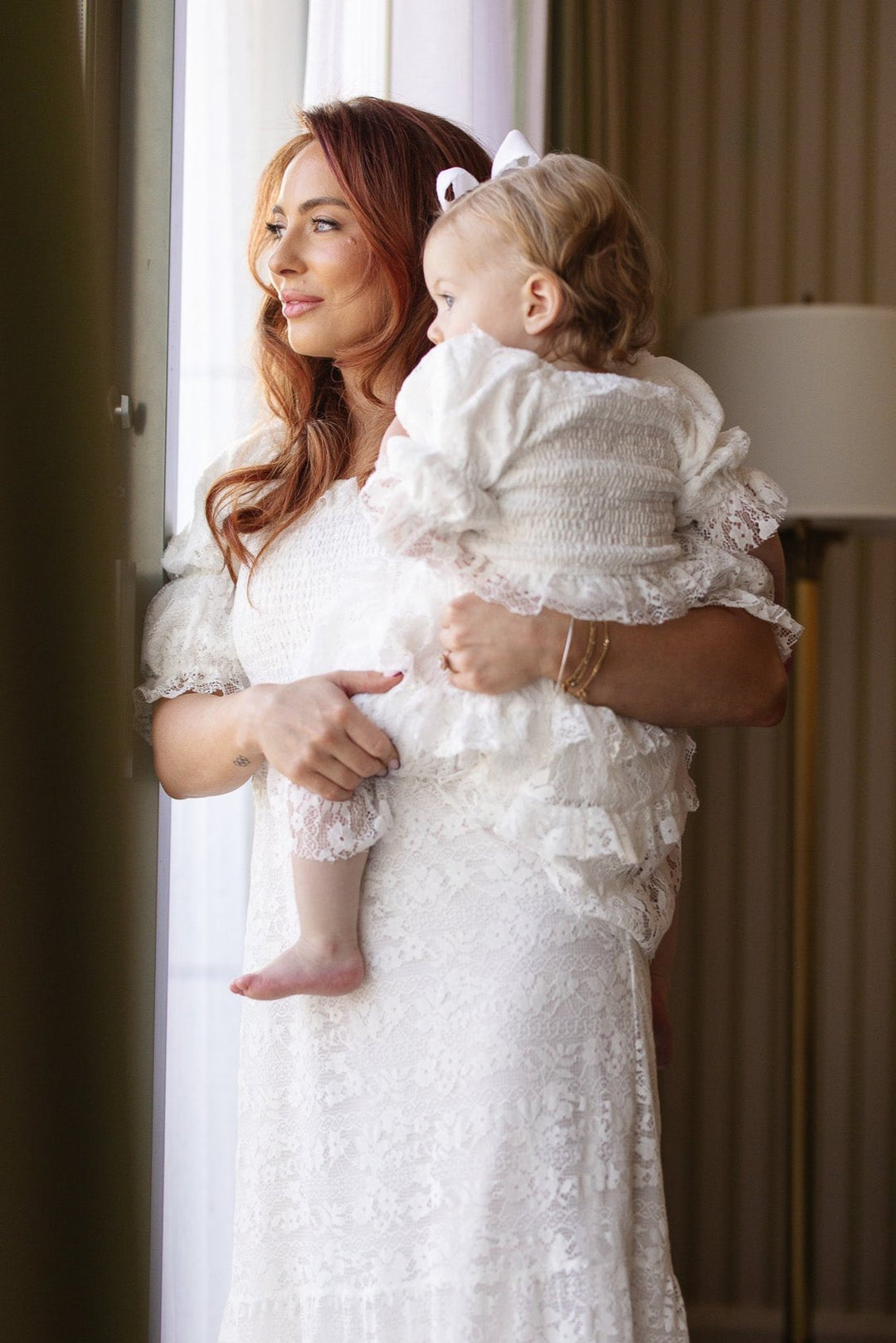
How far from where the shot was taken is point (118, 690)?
431 millimetres

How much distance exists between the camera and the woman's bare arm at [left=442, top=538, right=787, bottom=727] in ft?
3.51

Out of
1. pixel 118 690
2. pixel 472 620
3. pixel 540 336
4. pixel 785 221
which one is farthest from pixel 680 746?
pixel 785 221

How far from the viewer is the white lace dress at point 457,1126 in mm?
1079

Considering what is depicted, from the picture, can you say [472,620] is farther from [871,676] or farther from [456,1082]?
[871,676]

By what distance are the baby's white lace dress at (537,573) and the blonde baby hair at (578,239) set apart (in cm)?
6

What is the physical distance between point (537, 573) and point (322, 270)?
0.45 meters

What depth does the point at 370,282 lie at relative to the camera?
4.42ft

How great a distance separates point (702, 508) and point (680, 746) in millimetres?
220

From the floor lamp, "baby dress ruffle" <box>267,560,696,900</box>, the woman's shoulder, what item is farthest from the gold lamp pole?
"baby dress ruffle" <box>267,560,696,900</box>

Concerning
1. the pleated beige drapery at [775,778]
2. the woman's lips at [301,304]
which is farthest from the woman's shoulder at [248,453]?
the pleated beige drapery at [775,778]

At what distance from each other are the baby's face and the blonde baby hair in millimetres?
13

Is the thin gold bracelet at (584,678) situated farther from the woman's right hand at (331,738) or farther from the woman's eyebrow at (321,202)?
the woman's eyebrow at (321,202)

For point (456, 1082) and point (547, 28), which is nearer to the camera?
point (456, 1082)

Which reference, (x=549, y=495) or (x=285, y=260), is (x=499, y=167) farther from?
(x=549, y=495)
